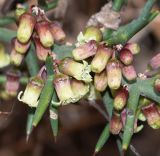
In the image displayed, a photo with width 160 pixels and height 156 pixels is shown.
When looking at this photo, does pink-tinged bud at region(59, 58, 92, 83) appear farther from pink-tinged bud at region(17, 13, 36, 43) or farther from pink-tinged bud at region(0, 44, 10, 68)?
pink-tinged bud at region(0, 44, 10, 68)

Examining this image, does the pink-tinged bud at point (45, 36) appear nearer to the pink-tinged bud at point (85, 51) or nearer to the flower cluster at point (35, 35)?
the flower cluster at point (35, 35)

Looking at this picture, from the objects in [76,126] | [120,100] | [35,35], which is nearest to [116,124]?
[120,100]

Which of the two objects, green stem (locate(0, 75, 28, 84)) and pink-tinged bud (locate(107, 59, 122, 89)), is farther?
green stem (locate(0, 75, 28, 84))

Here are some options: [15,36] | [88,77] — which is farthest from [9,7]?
[88,77]

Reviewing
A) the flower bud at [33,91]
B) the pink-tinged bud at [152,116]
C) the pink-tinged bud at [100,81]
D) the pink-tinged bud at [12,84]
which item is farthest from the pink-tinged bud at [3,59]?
the pink-tinged bud at [152,116]

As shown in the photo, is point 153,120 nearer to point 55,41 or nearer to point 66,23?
point 55,41

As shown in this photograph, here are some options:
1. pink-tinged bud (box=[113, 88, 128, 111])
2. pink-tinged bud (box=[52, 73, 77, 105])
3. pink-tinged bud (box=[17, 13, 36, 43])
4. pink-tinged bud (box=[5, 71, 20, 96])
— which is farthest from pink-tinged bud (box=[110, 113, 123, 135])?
pink-tinged bud (box=[5, 71, 20, 96])

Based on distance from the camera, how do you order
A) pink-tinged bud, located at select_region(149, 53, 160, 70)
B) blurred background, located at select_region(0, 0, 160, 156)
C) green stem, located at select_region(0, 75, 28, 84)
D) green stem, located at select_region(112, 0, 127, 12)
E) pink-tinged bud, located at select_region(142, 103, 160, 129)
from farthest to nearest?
1. blurred background, located at select_region(0, 0, 160, 156)
2. green stem, located at select_region(0, 75, 28, 84)
3. green stem, located at select_region(112, 0, 127, 12)
4. pink-tinged bud, located at select_region(149, 53, 160, 70)
5. pink-tinged bud, located at select_region(142, 103, 160, 129)
